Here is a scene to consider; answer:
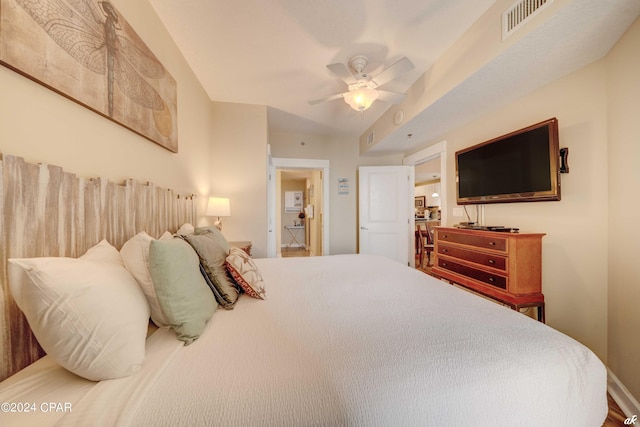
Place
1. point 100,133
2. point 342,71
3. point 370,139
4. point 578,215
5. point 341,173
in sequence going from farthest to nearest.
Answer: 1. point 341,173
2. point 370,139
3. point 342,71
4. point 578,215
5. point 100,133

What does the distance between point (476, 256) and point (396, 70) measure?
1904mm

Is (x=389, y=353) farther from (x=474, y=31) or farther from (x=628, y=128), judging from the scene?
(x=474, y=31)

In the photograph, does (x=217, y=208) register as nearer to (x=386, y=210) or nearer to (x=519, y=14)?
(x=386, y=210)

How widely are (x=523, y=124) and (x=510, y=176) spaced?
519 millimetres

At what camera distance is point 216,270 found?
1172 mm

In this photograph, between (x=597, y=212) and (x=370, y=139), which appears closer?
(x=597, y=212)

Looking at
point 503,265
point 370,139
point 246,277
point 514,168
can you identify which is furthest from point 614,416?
point 370,139

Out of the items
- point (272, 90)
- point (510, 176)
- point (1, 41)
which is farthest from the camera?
point (272, 90)

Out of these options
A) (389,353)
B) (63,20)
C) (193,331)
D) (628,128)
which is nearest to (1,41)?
(63,20)

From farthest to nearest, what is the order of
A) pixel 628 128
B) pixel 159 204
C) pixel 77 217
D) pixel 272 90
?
pixel 272 90
pixel 159 204
pixel 628 128
pixel 77 217

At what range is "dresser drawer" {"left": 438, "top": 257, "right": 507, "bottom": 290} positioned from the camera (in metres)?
1.90

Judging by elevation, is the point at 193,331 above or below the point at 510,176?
below

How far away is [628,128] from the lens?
1341 mm

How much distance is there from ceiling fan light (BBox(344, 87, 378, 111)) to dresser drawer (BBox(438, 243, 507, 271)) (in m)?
1.85
